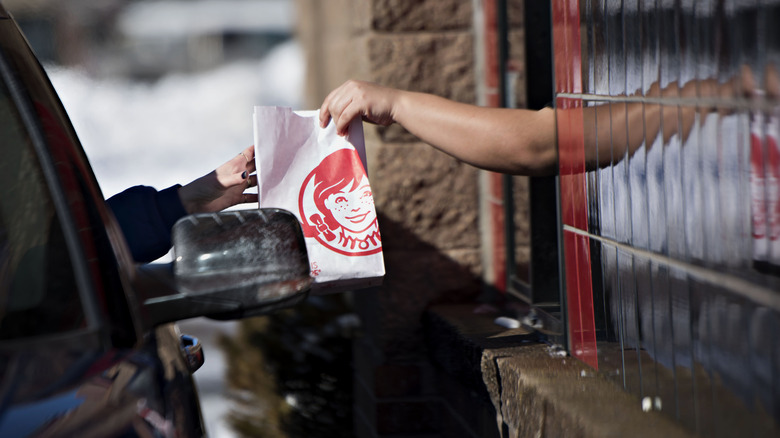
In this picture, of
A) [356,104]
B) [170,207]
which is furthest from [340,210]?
[170,207]

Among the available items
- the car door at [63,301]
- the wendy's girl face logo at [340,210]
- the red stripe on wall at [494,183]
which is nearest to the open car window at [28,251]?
the car door at [63,301]

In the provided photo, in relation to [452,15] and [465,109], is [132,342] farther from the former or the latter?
[452,15]

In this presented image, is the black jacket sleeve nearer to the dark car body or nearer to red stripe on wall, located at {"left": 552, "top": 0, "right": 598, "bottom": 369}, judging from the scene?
the dark car body

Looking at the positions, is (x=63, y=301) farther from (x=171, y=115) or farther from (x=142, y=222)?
(x=171, y=115)

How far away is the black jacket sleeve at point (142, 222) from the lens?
2.45 metres

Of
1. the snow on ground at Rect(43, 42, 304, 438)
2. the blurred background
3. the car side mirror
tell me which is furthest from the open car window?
the snow on ground at Rect(43, 42, 304, 438)

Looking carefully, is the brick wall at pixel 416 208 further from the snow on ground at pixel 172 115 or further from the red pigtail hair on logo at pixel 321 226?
the snow on ground at pixel 172 115

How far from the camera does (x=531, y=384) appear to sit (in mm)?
2617

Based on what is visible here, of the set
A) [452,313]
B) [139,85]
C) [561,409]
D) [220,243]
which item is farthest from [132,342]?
[139,85]

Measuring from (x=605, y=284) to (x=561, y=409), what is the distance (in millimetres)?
388

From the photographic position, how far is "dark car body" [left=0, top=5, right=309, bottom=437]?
149 cm

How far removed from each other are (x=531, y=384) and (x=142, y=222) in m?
1.18

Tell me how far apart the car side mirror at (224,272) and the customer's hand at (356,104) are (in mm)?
820

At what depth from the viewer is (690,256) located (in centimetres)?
196
